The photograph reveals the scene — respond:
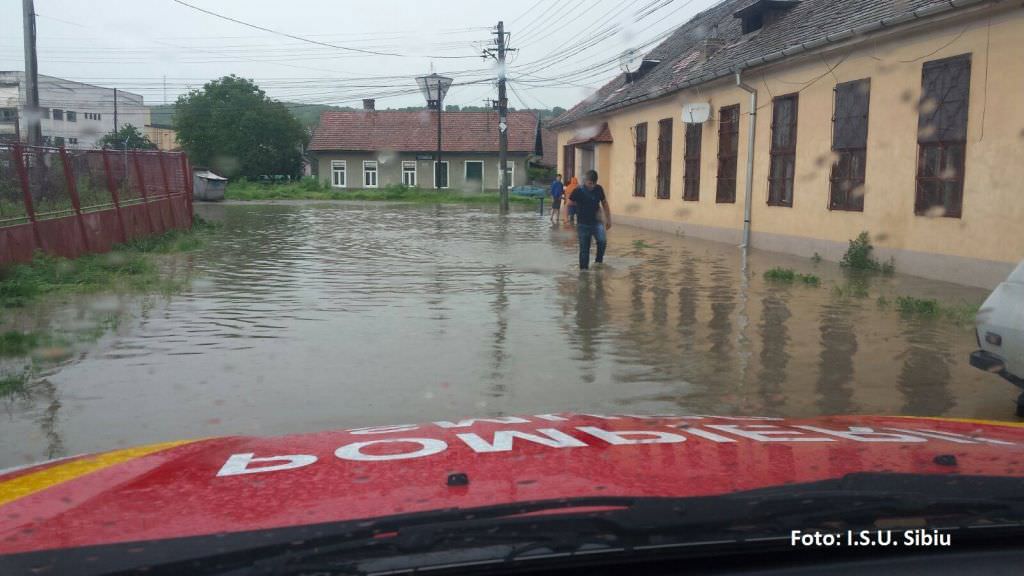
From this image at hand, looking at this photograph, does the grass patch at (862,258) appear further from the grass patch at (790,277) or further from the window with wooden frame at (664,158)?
the window with wooden frame at (664,158)

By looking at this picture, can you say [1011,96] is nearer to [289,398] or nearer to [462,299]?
[462,299]

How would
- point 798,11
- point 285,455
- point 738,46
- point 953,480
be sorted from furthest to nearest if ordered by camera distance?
point 738,46 → point 798,11 → point 285,455 → point 953,480

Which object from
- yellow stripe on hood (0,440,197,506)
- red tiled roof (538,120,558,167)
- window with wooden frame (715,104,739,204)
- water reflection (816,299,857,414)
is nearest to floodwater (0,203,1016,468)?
water reflection (816,299,857,414)

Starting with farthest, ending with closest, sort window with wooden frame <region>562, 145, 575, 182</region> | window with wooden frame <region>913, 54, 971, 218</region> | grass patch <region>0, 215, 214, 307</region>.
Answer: window with wooden frame <region>562, 145, 575, 182</region> < window with wooden frame <region>913, 54, 971, 218</region> < grass patch <region>0, 215, 214, 307</region>

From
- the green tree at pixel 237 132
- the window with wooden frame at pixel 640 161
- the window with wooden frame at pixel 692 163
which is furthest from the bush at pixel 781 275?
the green tree at pixel 237 132

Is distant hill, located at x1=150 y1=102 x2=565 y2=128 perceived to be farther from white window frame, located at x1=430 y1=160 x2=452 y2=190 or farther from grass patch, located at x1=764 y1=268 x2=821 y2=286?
grass patch, located at x1=764 y1=268 x2=821 y2=286

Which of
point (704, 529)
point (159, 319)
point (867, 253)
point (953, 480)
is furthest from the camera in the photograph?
point (867, 253)

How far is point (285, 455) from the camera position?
2.86m

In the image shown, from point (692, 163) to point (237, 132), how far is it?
5421cm

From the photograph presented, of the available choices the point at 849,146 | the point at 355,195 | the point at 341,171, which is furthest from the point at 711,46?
the point at 341,171

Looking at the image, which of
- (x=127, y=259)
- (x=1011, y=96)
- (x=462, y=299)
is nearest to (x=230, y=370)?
(x=462, y=299)

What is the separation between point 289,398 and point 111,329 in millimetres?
3791

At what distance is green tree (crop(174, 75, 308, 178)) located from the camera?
232 ft

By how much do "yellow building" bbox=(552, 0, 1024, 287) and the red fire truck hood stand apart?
35.9ft
